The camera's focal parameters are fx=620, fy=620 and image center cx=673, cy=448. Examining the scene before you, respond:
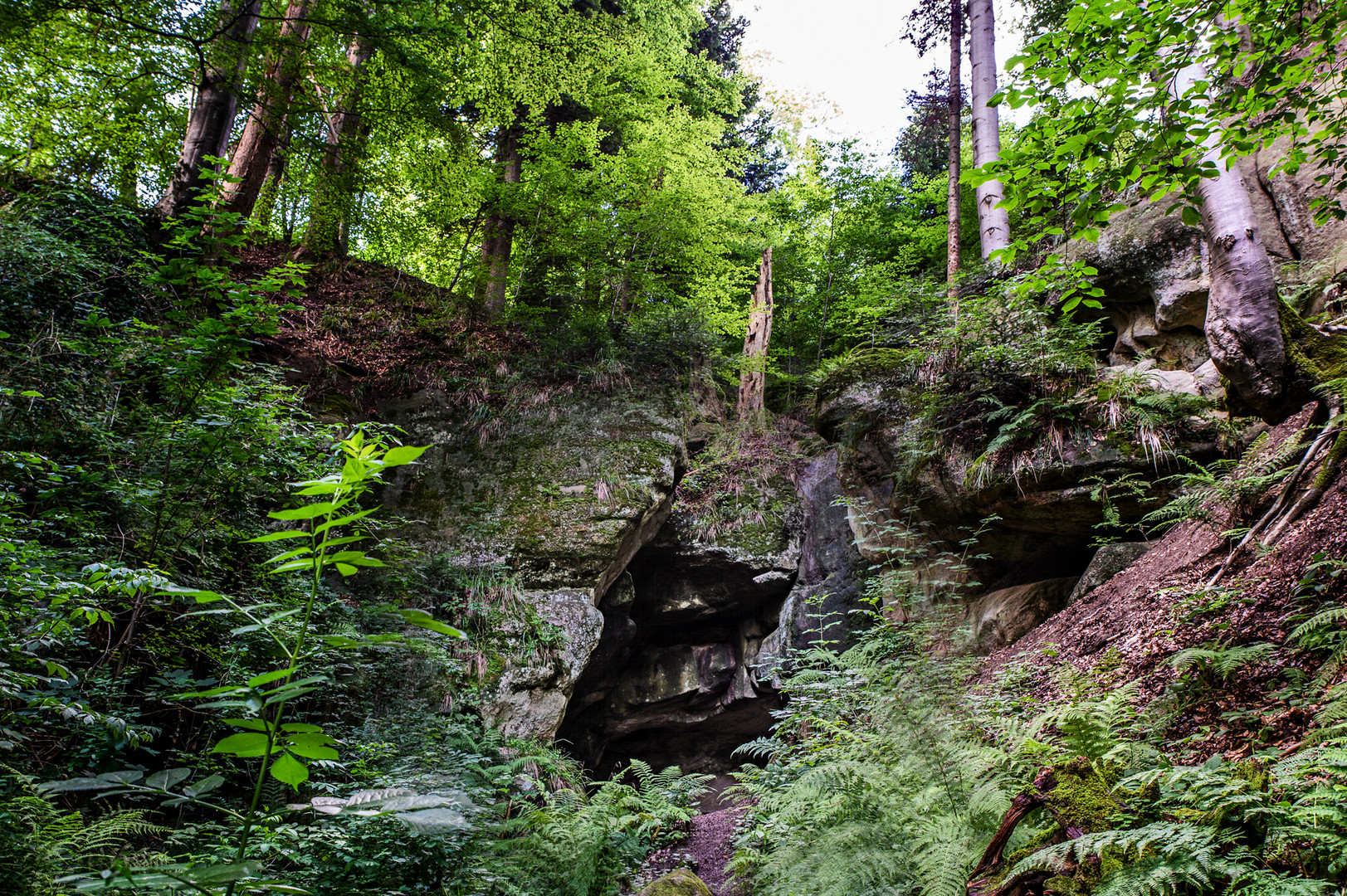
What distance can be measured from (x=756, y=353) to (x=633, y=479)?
4491 mm

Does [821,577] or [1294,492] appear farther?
[821,577]

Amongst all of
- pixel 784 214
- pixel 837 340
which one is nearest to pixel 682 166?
pixel 784 214

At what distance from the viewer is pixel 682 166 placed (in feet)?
34.3

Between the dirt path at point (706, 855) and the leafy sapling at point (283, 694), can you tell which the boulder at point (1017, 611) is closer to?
the dirt path at point (706, 855)

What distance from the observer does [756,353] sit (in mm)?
12195

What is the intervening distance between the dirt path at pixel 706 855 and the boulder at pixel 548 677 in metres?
1.79

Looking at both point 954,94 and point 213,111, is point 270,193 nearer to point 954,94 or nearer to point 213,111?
point 213,111

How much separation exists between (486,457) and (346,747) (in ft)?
17.3

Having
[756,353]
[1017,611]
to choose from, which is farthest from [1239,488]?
[756,353]

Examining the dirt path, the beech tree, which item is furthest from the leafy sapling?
the dirt path

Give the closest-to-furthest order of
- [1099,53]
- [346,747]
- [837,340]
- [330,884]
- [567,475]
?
[330,884] < [1099,53] < [346,747] < [567,475] < [837,340]

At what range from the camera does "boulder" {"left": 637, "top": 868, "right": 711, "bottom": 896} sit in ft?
16.7

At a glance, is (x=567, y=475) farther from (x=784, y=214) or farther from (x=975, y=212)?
(x=975, y=212)

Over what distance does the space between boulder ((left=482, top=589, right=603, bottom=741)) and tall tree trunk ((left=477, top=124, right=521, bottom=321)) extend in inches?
213
